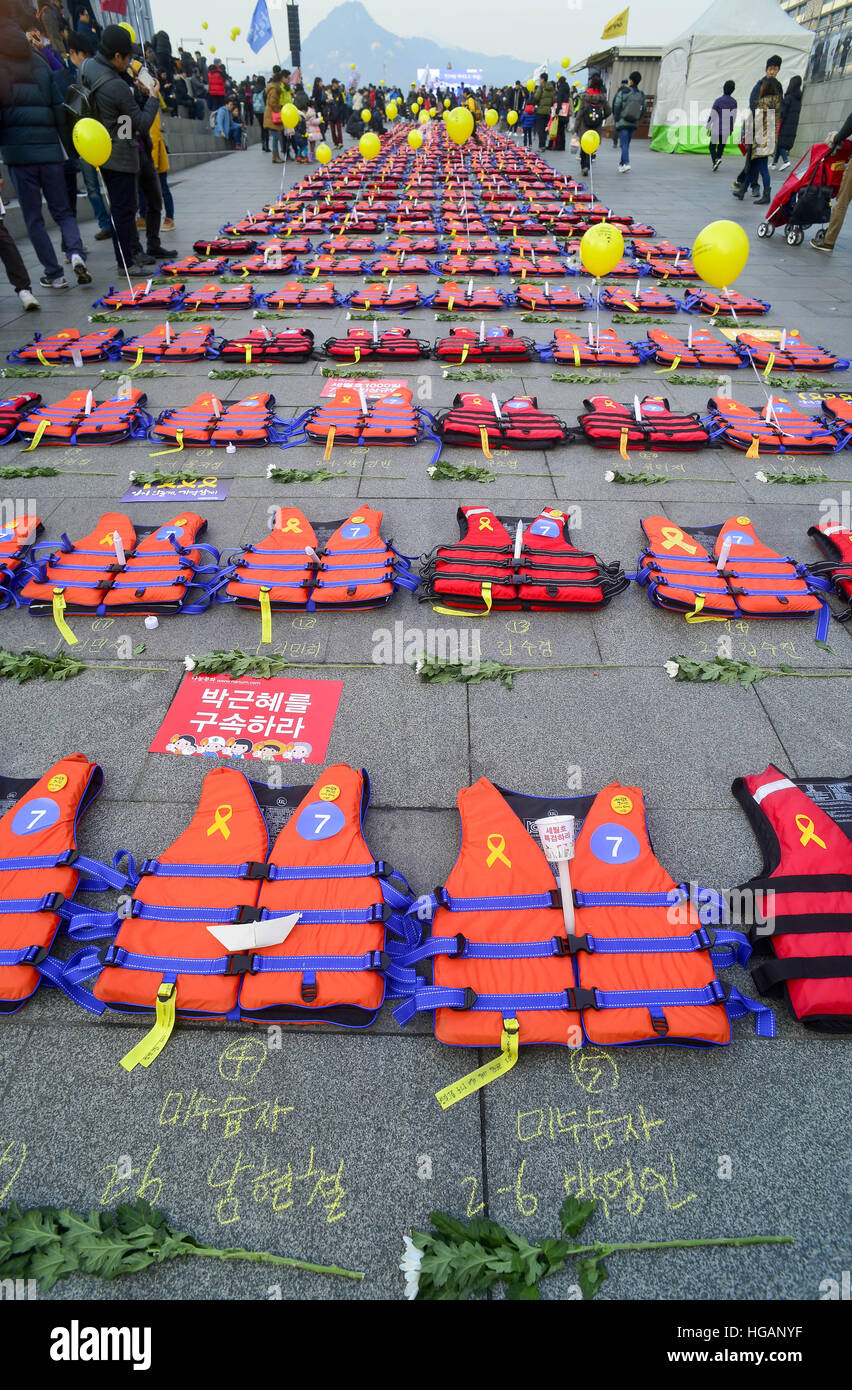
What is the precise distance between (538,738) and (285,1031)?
2039 mm

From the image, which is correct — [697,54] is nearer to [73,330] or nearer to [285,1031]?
[73,330]

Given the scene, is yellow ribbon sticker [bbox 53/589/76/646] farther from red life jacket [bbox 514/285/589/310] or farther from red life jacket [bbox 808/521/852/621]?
red life jacket [bbox 514/285/589/310]

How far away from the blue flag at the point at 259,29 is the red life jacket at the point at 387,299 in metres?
21.2

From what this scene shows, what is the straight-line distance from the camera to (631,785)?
12.3 ft

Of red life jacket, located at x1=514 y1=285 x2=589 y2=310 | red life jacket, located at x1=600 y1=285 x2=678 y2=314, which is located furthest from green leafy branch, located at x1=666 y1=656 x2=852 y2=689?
red life jacket, located at x1=600 y1=285 x2=678 y2=314

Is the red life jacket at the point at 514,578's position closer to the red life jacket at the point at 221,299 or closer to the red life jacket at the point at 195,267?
the red life jacket at the point at 221,299

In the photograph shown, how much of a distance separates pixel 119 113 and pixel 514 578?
1025cm

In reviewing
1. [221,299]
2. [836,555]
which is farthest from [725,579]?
[221,299]

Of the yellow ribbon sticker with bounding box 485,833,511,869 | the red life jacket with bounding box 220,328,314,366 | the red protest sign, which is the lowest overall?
the red protest sign

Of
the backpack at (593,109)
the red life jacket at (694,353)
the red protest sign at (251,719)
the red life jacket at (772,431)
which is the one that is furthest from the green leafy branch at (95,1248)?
the backpack at (593,109)

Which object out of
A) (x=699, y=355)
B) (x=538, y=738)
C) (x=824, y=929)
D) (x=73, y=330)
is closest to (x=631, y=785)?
(x=538, y=738)

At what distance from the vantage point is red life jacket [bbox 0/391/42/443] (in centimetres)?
703

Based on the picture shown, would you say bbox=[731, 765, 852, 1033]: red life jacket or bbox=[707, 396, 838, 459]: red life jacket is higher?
bbox=[707, 396, 838, 459]: red life jacket

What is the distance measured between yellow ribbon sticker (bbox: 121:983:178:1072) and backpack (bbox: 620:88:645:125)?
25093 mm
